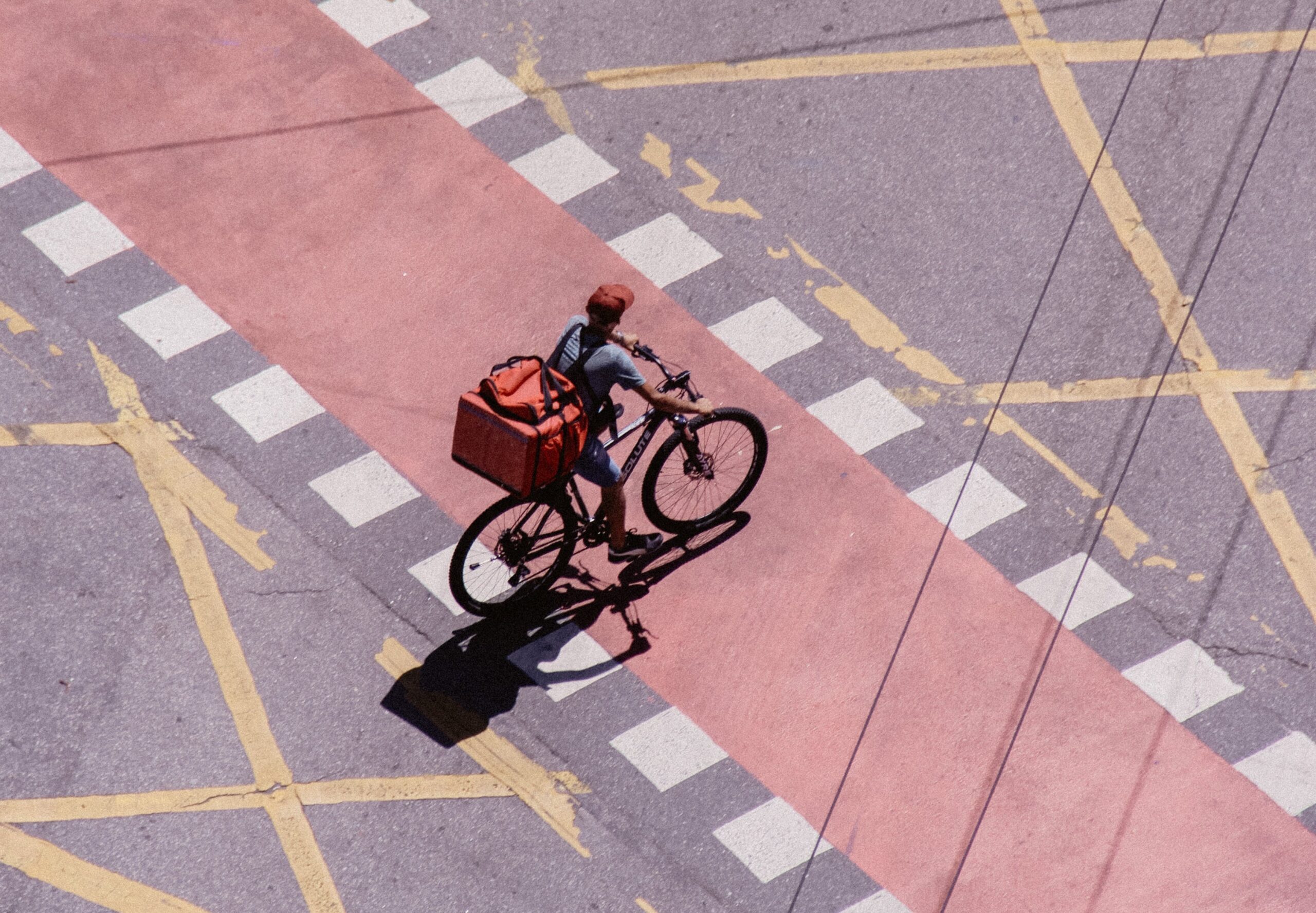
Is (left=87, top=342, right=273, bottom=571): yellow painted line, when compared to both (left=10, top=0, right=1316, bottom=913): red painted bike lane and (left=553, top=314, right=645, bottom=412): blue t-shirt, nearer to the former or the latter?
(left=10, top=0, right=1316, bottom=913): red painted bike lane

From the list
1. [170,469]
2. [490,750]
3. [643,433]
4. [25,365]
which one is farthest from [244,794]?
[25,365]

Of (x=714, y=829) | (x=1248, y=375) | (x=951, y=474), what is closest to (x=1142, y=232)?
(x=1248, y=375)

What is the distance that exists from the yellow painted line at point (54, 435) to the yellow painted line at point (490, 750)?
7.63 ft

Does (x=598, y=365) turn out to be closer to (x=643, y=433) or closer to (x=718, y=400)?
(x=643, y=433)

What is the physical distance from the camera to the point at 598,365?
7086 millimetres

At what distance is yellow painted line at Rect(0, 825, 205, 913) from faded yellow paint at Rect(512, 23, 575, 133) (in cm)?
577

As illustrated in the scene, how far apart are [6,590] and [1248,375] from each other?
776cm

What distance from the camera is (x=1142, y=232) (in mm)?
9742

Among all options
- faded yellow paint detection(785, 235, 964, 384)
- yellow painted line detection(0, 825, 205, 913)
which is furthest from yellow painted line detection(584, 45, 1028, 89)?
yellow painted line detection(0, 825, 205, 913)

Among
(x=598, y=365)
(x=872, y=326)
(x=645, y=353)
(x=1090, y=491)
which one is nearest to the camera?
(x=598, y=365)

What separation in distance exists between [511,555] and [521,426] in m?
1.24

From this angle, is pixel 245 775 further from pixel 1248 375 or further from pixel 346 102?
pixel 1248 375

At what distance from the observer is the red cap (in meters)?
6.95

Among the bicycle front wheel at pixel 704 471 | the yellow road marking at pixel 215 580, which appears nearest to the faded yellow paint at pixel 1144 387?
the bicycle front wheel at pixel 704 471
